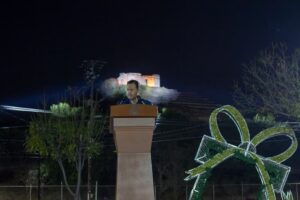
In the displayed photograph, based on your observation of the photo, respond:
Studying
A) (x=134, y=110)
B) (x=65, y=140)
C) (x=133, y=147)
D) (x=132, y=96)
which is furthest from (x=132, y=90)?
(x=65, y=140)

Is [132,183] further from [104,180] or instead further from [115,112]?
[104,180]

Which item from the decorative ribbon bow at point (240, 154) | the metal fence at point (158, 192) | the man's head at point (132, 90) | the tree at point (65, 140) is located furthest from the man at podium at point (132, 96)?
the metal fence at point (158, 192)

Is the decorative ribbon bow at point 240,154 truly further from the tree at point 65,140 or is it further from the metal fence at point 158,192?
the metal fence at point 158,192

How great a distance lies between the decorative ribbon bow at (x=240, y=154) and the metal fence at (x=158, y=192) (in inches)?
577

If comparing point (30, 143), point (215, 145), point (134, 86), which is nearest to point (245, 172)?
point (30, 143)

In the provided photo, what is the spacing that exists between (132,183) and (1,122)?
4318 cm

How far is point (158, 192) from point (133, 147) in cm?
2648

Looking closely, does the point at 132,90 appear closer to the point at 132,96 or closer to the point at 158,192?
the point at 132,96

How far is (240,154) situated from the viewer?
16.7 m

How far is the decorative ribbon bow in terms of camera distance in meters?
16.5

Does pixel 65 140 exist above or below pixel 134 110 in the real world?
below

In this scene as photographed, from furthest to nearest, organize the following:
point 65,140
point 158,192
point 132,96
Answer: point 158,192 < point 65,140 < point 132,96

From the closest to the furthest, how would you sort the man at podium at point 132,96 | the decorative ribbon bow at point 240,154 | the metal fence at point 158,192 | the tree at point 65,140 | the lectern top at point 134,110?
the lectern top at point 134,110, the man at podium at point 132,96, the decorative ribbon bow at point 240,154, the tree at point 65,140, the metal fence at point 158,192

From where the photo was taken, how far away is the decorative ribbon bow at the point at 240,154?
1655 centimetres
